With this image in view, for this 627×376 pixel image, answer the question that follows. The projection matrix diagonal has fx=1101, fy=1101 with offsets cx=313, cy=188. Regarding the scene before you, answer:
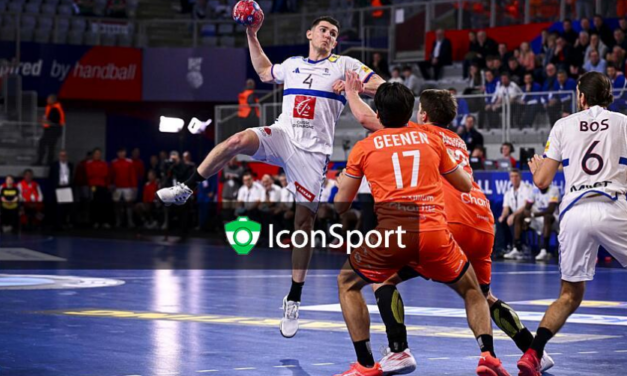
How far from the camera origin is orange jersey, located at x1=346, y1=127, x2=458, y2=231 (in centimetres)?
699

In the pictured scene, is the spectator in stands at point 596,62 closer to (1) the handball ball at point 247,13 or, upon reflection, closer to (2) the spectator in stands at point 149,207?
(2) the spectator in stands at point 149,207

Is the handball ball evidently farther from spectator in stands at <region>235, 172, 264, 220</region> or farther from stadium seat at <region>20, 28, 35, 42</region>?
stadium seat at <region>20, 28, 35, 42</region>

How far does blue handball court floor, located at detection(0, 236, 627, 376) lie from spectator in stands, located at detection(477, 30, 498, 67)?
8.27 m

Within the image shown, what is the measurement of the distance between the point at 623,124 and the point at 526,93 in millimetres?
15116

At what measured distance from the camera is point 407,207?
6969mm

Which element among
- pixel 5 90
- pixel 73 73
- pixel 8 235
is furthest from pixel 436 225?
pixel 73 73

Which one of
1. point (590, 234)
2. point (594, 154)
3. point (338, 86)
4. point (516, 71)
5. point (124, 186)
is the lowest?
point (124, 186)

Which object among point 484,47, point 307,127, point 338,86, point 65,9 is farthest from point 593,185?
point 65,9

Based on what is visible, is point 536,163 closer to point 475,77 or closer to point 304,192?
point 304,192

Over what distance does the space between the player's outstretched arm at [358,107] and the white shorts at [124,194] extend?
76.3 feet

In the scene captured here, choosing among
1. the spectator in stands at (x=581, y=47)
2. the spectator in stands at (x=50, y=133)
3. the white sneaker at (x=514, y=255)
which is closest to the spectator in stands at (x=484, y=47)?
the spectator in stands at (x=581, y=47)

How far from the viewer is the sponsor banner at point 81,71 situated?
33156 millimetres

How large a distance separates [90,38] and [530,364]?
28418mm

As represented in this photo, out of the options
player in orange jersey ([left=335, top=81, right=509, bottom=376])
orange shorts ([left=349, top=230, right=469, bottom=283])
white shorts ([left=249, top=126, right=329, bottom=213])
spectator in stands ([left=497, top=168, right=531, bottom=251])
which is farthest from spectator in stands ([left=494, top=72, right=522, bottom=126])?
orange shorts ([left=349, top=230, right=469, bottom=283])
